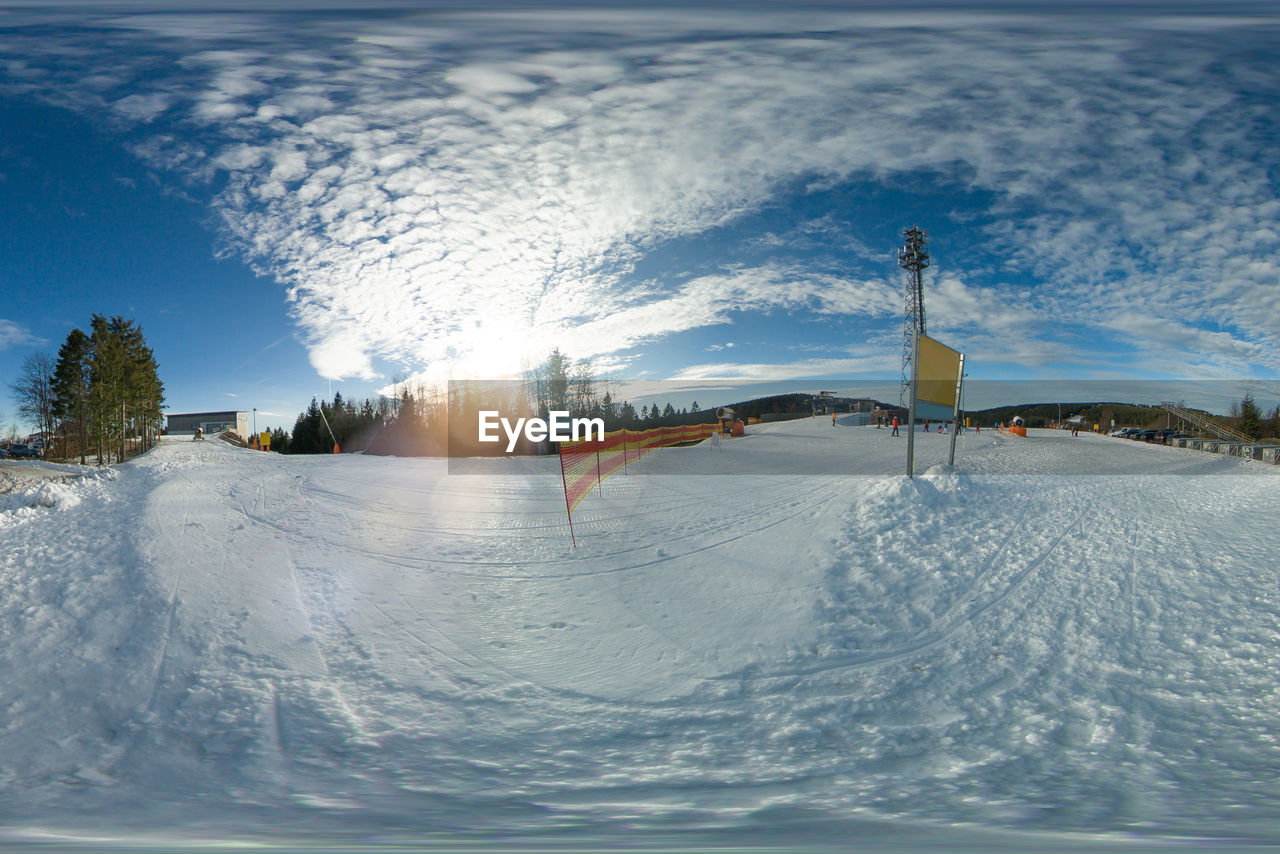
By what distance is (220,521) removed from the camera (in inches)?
374

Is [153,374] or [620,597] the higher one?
[153,374]

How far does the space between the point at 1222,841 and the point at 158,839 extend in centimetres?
418

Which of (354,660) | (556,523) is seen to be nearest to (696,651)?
(354,660)

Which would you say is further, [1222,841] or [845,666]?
[845,666]

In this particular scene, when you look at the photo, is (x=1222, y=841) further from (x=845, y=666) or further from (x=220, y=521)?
(x=220, y=521)

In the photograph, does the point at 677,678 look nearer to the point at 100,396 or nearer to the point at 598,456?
the point at 598,456

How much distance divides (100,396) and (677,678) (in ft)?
98.8

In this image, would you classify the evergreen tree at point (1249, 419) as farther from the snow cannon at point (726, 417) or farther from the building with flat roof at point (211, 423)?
the building with flat roof at point (211, 423)

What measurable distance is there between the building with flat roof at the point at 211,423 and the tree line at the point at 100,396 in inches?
509

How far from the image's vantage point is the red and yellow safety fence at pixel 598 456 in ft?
37.2

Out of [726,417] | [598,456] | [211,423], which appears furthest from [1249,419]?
[211,423]

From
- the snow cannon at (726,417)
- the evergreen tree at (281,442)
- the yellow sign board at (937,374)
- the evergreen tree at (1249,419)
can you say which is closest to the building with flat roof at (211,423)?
the evergreen tree at (281,442)

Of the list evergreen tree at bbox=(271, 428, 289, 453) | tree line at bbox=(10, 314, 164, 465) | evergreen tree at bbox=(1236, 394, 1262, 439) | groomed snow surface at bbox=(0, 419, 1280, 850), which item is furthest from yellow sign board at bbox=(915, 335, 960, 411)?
evergreen tree at bbox=(271, 428, 289, 453)

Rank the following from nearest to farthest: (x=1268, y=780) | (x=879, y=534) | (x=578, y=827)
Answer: (x=578, y=827), (x=1268, y=780), (x=879, y=534)
